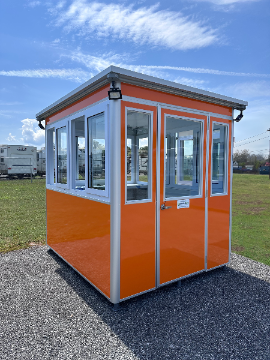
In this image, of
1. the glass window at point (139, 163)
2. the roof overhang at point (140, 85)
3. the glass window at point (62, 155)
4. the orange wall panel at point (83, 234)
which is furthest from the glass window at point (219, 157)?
the glass window at point (62, 155)

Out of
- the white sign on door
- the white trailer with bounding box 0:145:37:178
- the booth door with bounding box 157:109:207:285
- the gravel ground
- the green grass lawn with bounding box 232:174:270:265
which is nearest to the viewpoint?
the gravel ground

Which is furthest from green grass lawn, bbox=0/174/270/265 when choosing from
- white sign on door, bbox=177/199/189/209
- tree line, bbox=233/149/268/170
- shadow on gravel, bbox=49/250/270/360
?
tree line, bbox=233/149/268/170

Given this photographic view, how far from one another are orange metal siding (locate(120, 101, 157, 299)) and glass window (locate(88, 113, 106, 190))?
1.10 ft

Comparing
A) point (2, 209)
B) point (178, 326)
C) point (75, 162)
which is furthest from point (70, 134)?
point (2, 209)

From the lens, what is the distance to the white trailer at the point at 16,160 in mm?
22609

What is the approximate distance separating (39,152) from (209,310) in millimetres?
26912

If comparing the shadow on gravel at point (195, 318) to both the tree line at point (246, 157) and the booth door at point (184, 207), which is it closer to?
the booth door at point (184, 207)

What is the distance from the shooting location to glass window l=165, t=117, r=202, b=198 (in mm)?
3920

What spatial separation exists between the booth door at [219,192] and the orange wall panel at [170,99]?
0.56ft

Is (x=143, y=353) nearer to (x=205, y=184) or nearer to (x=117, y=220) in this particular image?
Result: (x=117, y=220)

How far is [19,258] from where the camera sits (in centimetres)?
476

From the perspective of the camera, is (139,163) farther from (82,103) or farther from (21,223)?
(21,223)

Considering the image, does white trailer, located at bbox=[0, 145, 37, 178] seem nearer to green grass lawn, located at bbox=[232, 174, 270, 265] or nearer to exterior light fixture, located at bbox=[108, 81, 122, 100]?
green grass lawn, located at bbox=[232, 174, 270, 265]

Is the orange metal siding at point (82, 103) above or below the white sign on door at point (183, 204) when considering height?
above
